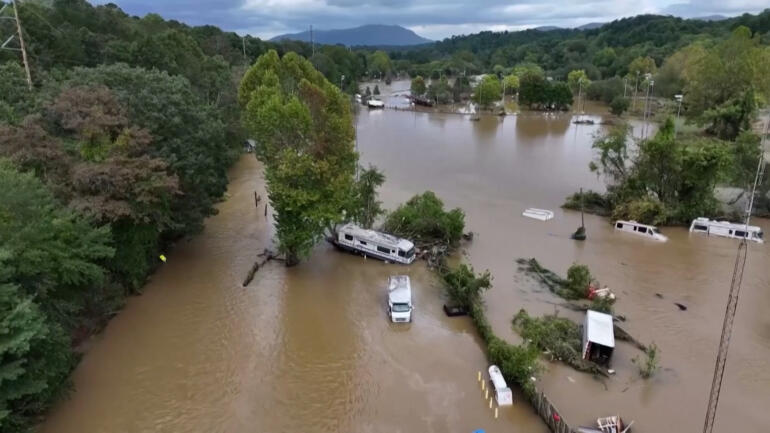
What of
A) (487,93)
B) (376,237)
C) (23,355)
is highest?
(487,93)

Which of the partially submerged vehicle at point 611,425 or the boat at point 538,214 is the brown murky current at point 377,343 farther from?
the boat at point 538,214

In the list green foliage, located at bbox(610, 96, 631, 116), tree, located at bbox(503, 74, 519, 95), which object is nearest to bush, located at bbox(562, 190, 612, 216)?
green foliage, located at bbox(610, 96, 631, 116)

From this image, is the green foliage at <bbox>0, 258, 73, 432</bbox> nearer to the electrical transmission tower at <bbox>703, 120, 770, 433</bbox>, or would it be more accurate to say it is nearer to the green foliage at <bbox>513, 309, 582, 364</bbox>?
the electrical transmission tower at <bbox>703, 120, 770, 433</bbox>

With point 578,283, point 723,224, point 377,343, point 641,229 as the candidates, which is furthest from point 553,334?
point 723,224

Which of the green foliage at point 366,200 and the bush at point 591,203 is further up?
the green foliage at point 366,200

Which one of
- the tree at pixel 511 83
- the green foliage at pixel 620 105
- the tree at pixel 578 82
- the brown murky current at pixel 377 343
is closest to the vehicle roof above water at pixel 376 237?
the brown murky current at pixel 377 343

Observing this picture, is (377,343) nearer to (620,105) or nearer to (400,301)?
(400,301)

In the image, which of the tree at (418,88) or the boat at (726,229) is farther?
the tree at (418,88)
